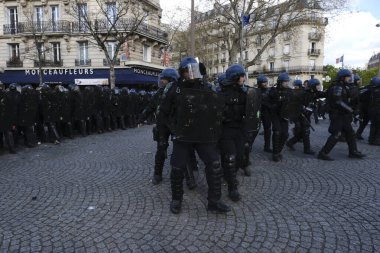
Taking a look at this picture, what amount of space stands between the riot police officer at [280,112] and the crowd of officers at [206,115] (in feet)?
0.06

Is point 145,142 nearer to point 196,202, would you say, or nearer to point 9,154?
point 9,154

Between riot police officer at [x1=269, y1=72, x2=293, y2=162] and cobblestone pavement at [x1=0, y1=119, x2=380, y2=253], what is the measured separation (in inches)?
16.7

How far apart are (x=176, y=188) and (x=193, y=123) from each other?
2.72 feet

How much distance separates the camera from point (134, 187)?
184 inches

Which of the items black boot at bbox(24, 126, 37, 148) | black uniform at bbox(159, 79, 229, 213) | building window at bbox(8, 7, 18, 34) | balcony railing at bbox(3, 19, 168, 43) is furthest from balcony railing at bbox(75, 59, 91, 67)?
black uniform at bbox(159, 79, 229, 213)

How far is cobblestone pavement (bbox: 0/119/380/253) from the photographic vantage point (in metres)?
3.01

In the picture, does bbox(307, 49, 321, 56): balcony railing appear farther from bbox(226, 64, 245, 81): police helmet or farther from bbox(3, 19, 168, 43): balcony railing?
bbox(226, 64, 245, 81): police helmet

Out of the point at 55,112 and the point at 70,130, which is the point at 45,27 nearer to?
the point at 70,130

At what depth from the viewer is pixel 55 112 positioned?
852 cm

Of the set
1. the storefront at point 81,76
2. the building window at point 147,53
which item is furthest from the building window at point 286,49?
the storefront at point 81,76

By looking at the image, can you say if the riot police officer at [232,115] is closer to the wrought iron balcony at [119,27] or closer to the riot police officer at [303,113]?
the riot police officer at [303,113]

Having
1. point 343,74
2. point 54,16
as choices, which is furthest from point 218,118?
point 54,16

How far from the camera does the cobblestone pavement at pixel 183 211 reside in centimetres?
301

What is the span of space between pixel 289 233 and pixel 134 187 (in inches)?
93.0
